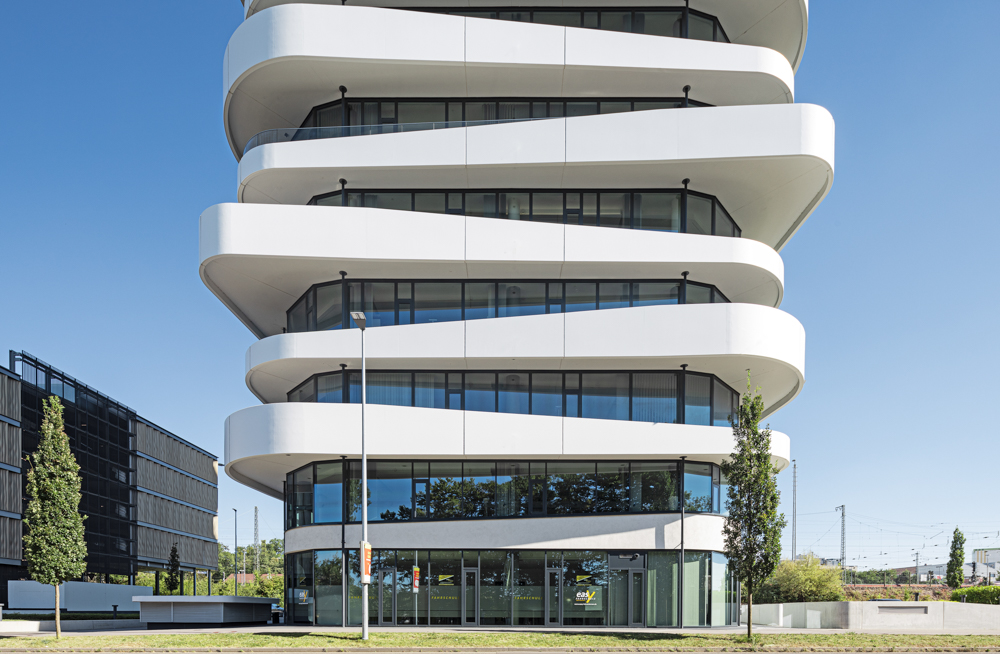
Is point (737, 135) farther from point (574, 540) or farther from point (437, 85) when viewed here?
point (574, 540)

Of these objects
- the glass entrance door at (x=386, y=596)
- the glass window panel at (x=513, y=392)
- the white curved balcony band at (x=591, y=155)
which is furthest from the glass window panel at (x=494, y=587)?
the white curved balcony band at (x=591, y=155)

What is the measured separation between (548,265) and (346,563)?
12894mm

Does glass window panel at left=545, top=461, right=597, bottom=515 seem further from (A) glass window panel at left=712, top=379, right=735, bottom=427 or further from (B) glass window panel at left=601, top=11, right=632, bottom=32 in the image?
(B) glass window panel at left=601, top=11, right=632, bottom=32

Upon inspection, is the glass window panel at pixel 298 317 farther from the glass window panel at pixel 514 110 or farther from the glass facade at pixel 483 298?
the glass window panel at pixel 514 110

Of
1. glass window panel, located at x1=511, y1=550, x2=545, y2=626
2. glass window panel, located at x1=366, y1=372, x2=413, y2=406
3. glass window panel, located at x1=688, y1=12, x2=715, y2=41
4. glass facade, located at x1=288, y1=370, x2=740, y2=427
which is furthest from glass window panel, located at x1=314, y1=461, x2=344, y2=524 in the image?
glass window panel, located at x1=688, y1=12, x2=715, y2=41

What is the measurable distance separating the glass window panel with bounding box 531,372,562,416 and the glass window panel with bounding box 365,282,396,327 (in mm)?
5752

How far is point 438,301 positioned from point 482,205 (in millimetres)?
4143

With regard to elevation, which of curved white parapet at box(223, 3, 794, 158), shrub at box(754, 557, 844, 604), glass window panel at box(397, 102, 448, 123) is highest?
curved white parapet at box(223, 3, 794, 158)

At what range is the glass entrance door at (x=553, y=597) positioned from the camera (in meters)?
30.3

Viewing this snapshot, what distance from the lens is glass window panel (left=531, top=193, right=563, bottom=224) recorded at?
1291 inches

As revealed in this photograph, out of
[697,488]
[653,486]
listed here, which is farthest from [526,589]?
[697,488]

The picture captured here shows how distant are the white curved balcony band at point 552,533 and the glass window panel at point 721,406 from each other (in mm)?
3784

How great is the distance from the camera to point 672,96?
109 feet

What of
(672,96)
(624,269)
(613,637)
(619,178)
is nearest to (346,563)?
(613,637)
